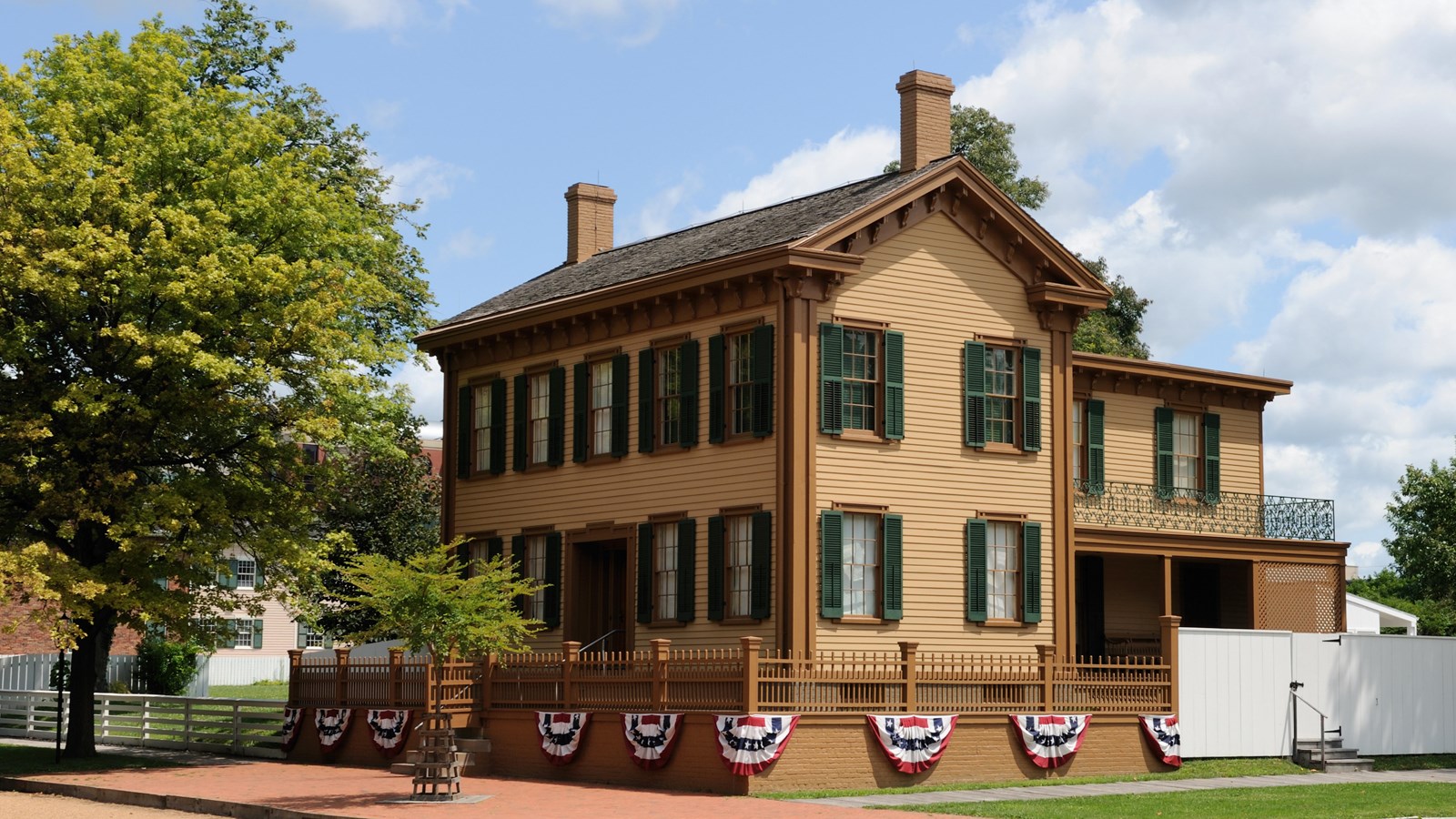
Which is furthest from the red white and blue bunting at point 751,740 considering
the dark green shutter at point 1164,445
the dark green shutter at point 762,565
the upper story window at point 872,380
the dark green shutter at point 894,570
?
the dark green shutter at point 1164,445

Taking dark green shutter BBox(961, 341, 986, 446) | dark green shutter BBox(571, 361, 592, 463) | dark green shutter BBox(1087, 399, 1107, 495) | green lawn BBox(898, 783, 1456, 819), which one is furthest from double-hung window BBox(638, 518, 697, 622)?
dark green shutter BBox(1087, 399, 1107, 495)

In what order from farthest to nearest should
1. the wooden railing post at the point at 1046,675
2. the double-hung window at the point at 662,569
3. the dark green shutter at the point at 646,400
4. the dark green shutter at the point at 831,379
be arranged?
the dark green shutter at the point at 646,400 < the double-hung window at the point at 662,569 < the dark green shutter at the point at 831,379 < the wooden railing post at the point at 1046,675

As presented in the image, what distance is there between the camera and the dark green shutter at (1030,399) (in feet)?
96.9

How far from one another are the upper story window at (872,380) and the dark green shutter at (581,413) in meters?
5.80

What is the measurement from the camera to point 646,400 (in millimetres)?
29875

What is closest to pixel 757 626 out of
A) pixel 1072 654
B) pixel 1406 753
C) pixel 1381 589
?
pixel 1072 654

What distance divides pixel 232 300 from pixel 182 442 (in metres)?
2.96

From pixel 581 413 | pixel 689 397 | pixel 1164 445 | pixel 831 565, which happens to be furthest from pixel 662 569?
pixel 1164 445

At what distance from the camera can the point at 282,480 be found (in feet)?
107

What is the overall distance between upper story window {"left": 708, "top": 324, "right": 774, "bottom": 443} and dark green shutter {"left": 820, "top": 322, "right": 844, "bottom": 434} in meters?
0.78

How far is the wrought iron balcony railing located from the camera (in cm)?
3431

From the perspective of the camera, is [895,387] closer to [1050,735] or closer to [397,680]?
[1050,735]

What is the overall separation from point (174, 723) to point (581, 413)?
10902 millimetres

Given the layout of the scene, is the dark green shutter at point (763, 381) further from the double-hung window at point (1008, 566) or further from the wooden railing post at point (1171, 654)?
the wooden railing post at point (1171, 654)
